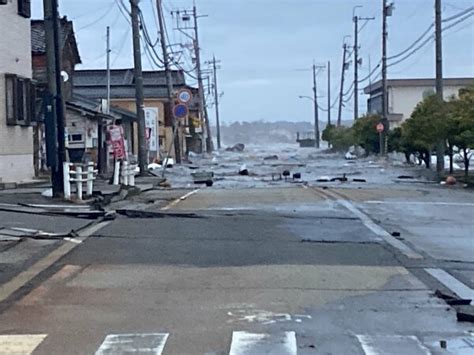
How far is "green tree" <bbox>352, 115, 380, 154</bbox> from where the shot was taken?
3140 inches

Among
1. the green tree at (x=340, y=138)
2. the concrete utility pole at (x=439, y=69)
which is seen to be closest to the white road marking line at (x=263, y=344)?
the concrete utility pole at (x=439, y=69)

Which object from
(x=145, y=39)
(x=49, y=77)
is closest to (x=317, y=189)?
(x=49, y=77)

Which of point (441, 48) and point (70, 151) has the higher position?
point (441, 48)

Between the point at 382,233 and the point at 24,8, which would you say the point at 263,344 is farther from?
the point at 24,8

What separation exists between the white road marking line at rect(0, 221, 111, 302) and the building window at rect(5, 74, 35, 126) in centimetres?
1778

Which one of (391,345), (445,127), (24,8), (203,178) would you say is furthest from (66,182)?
(445,127)

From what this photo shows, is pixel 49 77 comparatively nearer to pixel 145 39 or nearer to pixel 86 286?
pixel 86 286

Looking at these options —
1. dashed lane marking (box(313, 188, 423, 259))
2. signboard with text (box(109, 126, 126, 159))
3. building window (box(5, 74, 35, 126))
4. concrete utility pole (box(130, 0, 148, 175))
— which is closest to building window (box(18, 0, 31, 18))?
building window (box(5, 74, 35, 126))

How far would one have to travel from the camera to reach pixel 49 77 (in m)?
25.6

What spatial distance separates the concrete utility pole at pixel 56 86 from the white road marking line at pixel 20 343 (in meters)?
16.2

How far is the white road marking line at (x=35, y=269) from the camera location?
39.2 feet

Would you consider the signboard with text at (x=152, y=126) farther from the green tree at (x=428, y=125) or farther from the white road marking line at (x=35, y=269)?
the white road marking line at (x=35, y=269)

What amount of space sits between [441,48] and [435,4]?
7.55 ft

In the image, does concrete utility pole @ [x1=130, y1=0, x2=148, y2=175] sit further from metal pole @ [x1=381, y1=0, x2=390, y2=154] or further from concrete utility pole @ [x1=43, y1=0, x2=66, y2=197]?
metal pole @ [x1=381, y1=0, x2=390, y2=154]
